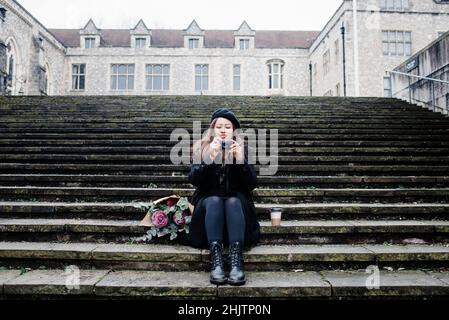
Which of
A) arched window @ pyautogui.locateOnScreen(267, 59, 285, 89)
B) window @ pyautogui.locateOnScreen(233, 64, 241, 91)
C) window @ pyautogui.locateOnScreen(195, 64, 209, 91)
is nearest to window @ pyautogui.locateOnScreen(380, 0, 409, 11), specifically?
arched window @ pyautogui.locateOnScreen(267, 59, 285, 89)

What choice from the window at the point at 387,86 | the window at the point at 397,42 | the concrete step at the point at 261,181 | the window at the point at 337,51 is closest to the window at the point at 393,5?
the window at the point at 397,42

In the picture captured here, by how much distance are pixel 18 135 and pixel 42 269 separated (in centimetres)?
→ 452

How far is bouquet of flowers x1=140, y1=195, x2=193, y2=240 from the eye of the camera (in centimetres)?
342

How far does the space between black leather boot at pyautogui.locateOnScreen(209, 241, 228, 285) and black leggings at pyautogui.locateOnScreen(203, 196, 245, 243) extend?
0.21 ft

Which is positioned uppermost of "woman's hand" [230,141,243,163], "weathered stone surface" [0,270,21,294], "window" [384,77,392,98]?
"window" [384,77,392,98]

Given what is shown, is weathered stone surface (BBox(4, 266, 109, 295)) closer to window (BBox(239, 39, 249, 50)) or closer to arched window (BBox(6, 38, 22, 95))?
arched window (BBox(6, 38, 22, 95))

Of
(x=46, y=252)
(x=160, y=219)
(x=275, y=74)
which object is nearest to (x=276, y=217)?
(x=160, y=219)

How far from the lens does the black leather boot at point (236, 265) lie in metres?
2.70

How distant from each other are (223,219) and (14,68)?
2147 cm

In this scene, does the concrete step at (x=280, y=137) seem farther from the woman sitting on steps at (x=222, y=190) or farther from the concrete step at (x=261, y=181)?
the woman sitting on steps at (x=222, y=190)

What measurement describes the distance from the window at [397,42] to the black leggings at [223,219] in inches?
830

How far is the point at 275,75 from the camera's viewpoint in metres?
26.9

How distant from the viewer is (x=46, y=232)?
3643mm
